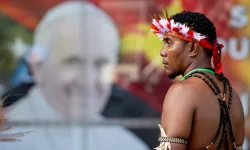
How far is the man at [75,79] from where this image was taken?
24.5ft

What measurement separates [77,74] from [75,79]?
7 centimetres

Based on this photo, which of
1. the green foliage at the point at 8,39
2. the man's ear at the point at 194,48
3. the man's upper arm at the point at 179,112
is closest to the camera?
the man's upper arm at the point at 179,112

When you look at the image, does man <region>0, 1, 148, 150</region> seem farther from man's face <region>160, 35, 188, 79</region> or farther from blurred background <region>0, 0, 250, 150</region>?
man's face <region>160, 35, 188, 79</region>

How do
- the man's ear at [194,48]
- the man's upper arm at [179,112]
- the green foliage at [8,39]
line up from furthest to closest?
the green foliage at [8,39]
the man's ear at [194,48]
the man's upper arm at [179,112]

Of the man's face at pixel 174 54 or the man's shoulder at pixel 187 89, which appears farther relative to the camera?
the man's face at pixel 174 54

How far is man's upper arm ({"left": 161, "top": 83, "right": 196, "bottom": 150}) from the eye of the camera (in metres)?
3.15

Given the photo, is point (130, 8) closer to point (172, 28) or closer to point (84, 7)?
point (84, 7)

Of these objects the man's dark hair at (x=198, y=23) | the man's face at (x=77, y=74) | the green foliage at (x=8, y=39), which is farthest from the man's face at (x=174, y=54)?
the green foliage at (x=8, y=39)

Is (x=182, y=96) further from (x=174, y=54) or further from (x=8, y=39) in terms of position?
(x=8, y=39)

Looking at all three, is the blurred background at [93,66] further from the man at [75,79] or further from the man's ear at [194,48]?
the man's ear at [194,48]

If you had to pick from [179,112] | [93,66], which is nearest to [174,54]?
[179,112]

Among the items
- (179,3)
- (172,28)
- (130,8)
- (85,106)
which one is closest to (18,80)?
(85,106)

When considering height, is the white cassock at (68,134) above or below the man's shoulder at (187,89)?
below

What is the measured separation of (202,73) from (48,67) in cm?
431
